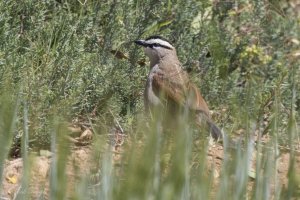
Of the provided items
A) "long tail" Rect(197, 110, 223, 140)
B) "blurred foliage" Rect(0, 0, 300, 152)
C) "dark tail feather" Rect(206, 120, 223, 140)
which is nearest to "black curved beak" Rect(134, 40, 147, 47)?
"blurred foliage" Rect(0, 0, 300, 152)

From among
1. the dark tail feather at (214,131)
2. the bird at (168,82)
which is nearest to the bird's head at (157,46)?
the bird at (168,82)

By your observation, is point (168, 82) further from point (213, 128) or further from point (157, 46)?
point (213, 128)

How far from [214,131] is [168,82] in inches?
38.2

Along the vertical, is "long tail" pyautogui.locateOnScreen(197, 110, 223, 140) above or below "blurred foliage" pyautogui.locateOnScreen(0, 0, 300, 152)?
below

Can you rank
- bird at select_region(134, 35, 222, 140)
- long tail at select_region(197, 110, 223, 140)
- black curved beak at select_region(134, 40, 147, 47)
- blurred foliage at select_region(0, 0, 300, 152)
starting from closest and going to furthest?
long tail at select_region(197, 110, 223, 140) → blurred foliage at select_region(0, 0, 300, 152) → bird at select_region(134, 35, 222, 140) → black curved beak at select_region(134, 40, 147, 47)

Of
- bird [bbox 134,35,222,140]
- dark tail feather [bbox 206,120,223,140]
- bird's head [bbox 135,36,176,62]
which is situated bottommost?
dark tail feather [bbox 206,120,223,140]

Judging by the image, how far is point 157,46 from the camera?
23.9 feet

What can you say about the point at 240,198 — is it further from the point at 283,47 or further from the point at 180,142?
the point at 283,47

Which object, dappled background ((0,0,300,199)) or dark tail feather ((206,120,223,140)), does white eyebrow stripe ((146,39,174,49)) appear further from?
dark tail feather ((206,120,223,140))

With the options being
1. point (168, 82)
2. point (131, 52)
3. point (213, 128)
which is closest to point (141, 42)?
point (131, 52)

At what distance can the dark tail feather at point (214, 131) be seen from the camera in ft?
20.2

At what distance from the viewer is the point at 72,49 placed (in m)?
6.59

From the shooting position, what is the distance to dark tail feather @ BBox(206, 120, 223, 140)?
6.16 metres

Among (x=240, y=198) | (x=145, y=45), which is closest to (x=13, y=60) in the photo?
(x=145, y=45)
